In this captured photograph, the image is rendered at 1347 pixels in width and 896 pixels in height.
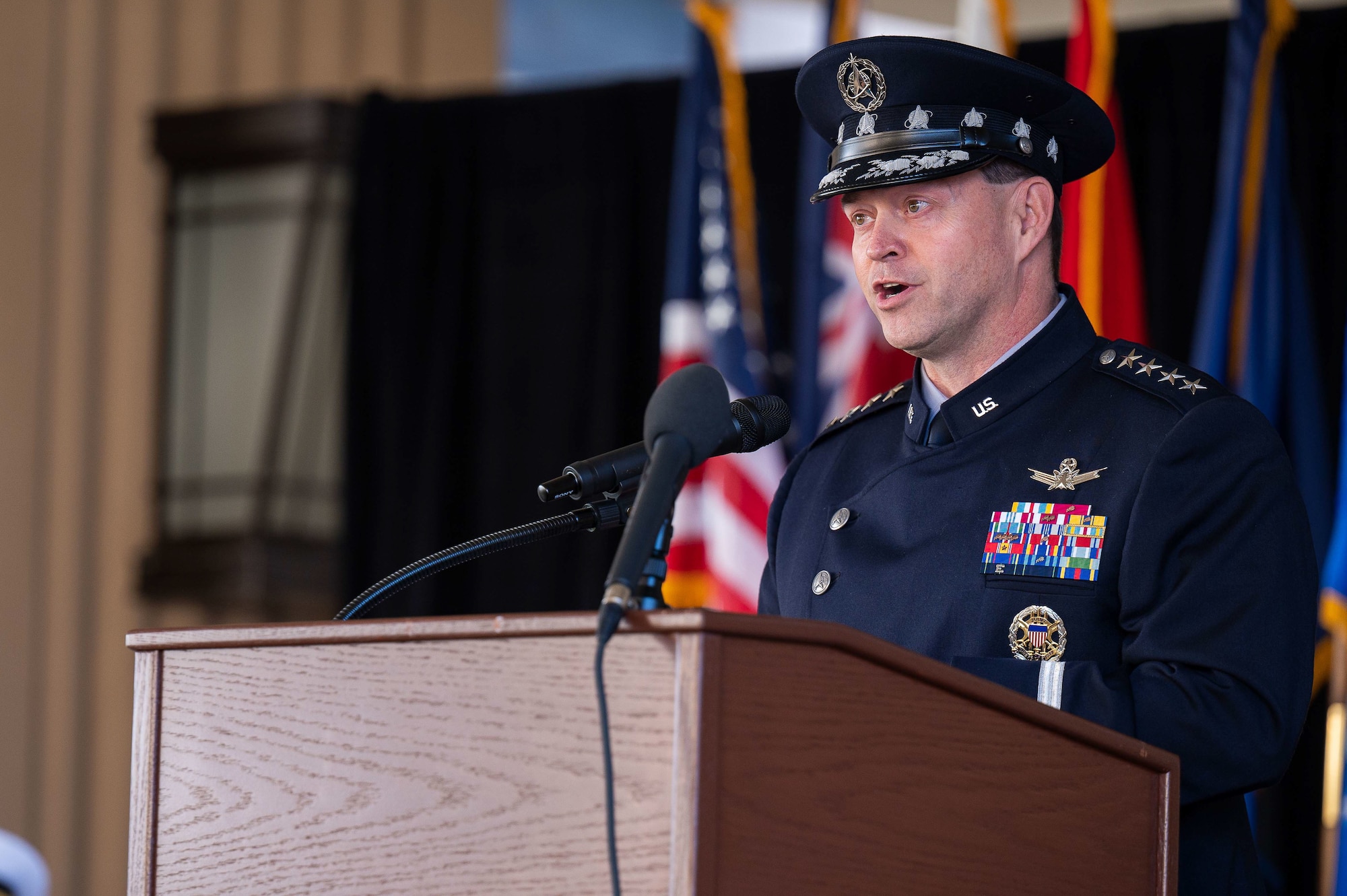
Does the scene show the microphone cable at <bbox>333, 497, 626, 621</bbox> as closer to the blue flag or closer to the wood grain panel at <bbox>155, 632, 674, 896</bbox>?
the wood grain panel at <bbox>155, 632, 674, 896</bbox>

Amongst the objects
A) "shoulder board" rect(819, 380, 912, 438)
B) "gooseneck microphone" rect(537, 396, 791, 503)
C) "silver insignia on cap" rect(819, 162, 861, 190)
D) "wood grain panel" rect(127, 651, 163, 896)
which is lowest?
"wood grain panel" rect(127, 651, 163, 896)

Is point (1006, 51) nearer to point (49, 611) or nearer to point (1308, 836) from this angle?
point (1308, 836)

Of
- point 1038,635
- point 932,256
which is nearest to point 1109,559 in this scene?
point 1038,635

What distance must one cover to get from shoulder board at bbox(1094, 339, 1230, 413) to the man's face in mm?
132

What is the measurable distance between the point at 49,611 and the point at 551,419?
154 cm

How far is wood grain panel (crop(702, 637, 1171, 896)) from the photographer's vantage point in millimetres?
882

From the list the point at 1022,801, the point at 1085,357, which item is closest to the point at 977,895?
the point at 1022,801

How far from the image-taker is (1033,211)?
1.61 metres

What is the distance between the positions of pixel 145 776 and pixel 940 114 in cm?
98

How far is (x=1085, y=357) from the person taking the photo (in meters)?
1.59

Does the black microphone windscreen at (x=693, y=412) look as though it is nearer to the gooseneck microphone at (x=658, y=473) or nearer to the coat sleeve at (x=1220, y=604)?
the gooseneck microphone at (x=658, y=473)

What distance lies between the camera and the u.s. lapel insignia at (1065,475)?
142 cm

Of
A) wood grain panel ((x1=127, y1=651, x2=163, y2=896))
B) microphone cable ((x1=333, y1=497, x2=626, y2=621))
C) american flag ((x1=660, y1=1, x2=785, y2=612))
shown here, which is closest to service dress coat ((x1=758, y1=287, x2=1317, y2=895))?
microphone cable ((x1=333, y1=497, x2=626, y2=621))

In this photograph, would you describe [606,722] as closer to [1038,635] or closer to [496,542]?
[496,542]
